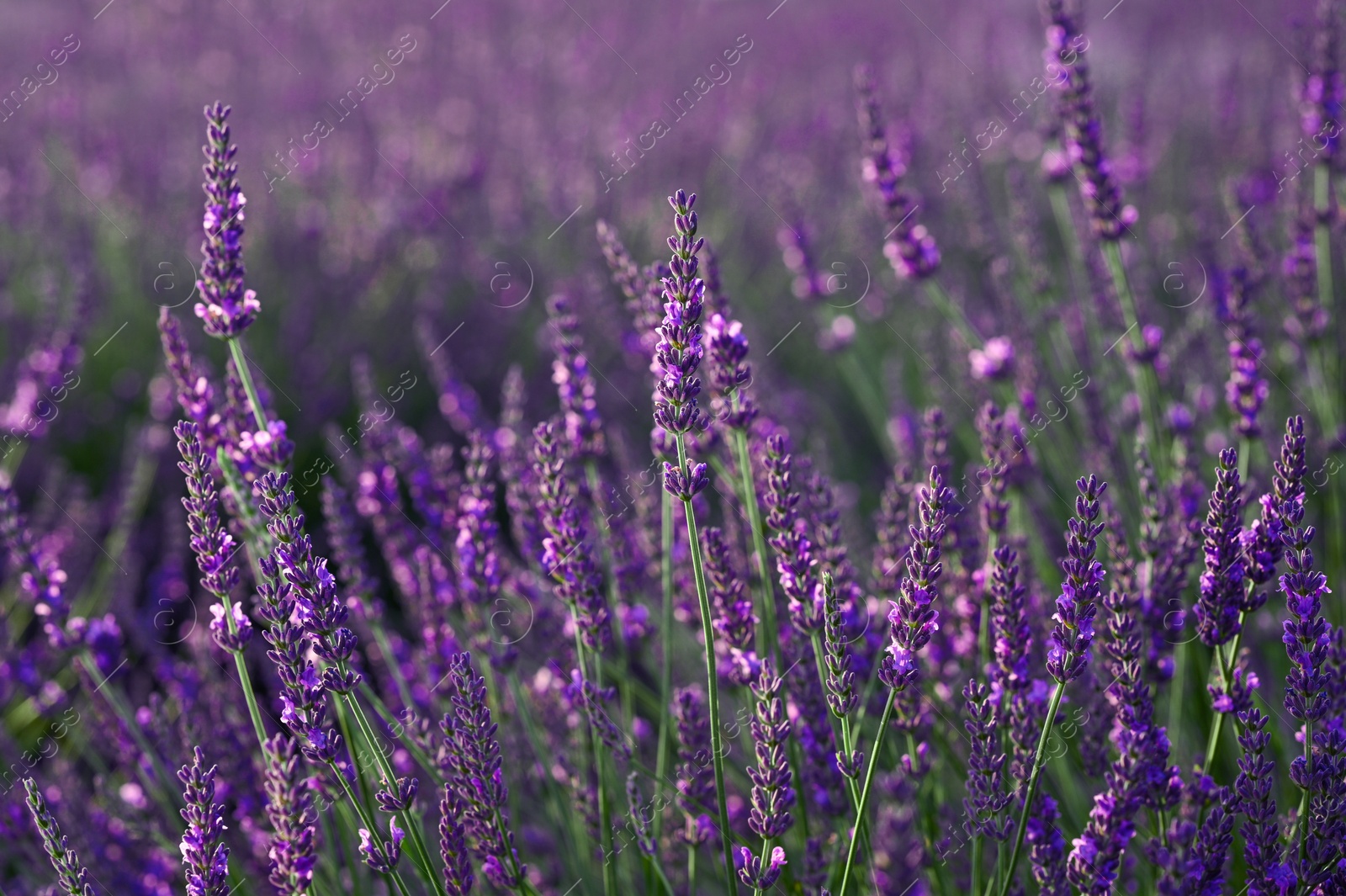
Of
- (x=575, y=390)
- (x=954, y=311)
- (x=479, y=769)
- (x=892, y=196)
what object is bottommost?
(x=479, y=769)

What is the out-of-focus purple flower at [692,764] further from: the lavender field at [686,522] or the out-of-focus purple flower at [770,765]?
the out-of-focus purple flower at [770,765]

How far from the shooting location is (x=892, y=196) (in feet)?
8.17

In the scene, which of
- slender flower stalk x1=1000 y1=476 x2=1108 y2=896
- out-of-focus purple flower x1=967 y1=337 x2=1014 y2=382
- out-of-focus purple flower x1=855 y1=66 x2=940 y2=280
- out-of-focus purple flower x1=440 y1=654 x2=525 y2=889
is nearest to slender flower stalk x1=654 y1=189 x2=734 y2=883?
out-of-focus purple flower x1=440 y1=654 x2=525 y2=889

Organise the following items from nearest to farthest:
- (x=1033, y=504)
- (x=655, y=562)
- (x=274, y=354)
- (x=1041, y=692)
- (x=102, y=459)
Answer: (x=1041, y=692) → (x=655, y=562) → (x=1033, y=504) → (x=102, y=459) → (x=274, y=354)

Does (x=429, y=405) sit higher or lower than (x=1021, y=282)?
lower

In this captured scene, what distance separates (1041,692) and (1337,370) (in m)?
1.79

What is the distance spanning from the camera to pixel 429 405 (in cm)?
457

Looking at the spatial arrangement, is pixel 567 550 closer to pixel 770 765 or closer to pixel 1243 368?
pixel 770 765

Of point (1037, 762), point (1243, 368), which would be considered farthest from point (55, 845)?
point (1243, 368)

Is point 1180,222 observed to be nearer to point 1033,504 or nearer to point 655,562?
point 1033,504

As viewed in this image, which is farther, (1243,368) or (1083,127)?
(1083,127)

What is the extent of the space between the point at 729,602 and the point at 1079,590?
50cm

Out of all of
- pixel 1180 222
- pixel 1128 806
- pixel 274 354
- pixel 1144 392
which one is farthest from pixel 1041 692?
pixel 1180 222

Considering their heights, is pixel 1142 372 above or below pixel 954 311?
below
